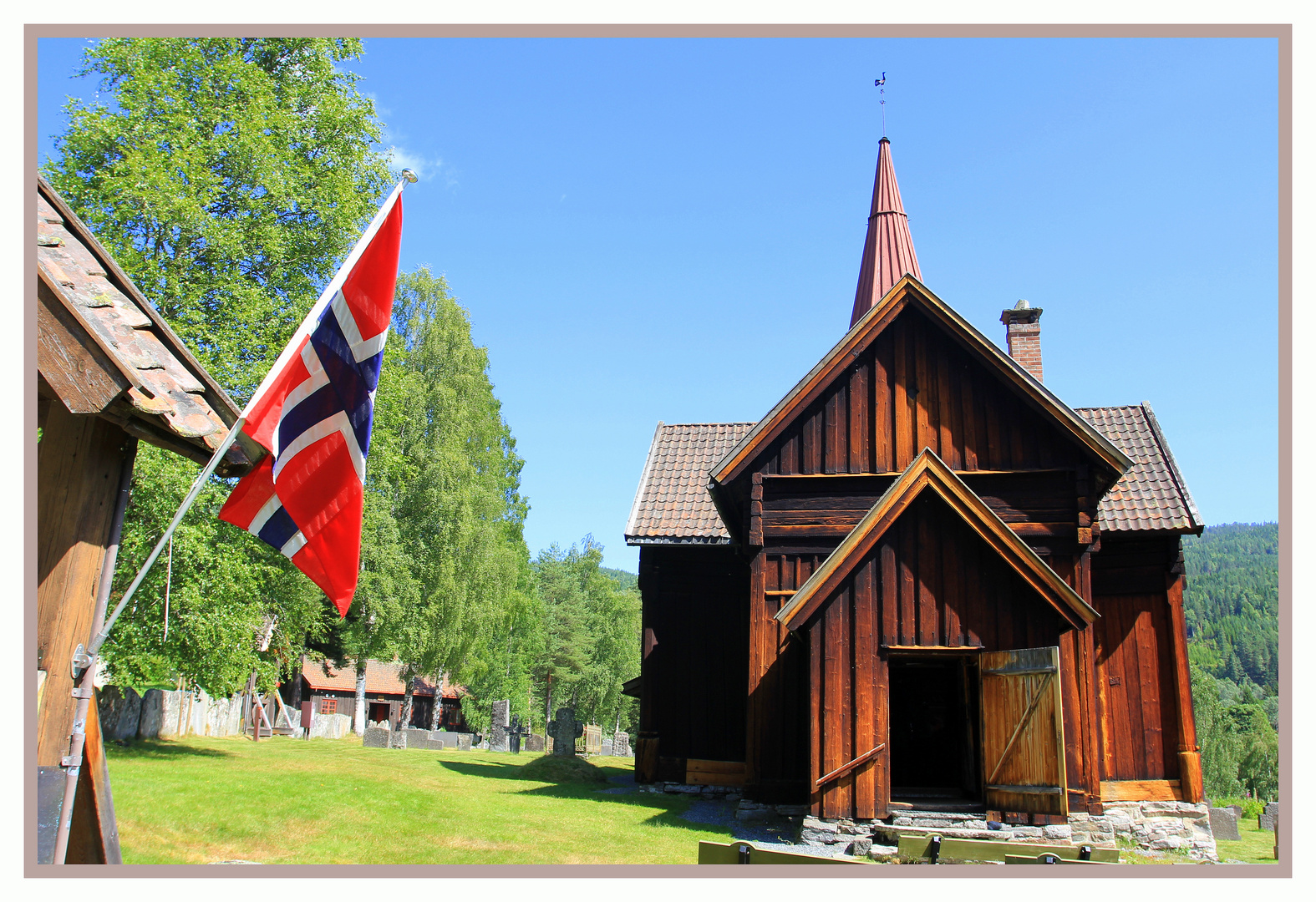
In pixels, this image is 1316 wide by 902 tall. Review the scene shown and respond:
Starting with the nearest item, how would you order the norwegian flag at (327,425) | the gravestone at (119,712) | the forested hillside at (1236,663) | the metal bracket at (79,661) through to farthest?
the metal bracket at (79,661) → the norwegian flag at (327,425) → the gravestone at (119,712) → the forested hillside at (1236,663)

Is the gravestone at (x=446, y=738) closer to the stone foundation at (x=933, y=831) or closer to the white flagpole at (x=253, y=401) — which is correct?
the stone foundation at (x=933, y=831)

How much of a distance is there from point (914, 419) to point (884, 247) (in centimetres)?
978

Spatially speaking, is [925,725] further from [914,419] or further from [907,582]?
[914,419]

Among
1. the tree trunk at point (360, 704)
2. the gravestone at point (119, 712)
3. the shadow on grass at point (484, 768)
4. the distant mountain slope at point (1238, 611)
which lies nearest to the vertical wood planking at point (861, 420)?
the shadow on grass at point (484, 768)

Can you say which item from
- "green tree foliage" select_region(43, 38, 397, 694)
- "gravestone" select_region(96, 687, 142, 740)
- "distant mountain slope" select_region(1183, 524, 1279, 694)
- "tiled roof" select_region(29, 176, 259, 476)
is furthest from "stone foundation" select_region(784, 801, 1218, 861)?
"distant mountain slope" select_region(1183, 524, 1279, 694)

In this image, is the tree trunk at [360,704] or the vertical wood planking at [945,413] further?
the tree trunk at [360,704]

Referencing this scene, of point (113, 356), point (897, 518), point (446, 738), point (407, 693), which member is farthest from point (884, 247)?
point (407, 693)

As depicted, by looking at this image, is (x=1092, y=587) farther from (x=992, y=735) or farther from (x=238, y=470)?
(x=238, y=470)

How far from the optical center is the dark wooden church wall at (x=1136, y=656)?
50.3ft

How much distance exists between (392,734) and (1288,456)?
25590 millimetres

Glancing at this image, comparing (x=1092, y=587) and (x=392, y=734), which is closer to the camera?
(x=1092, y=587)

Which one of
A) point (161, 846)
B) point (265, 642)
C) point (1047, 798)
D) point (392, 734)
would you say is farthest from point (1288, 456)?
point (265, 642)

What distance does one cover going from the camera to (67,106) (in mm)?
17016

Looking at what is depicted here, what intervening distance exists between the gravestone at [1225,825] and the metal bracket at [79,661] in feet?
69.0
